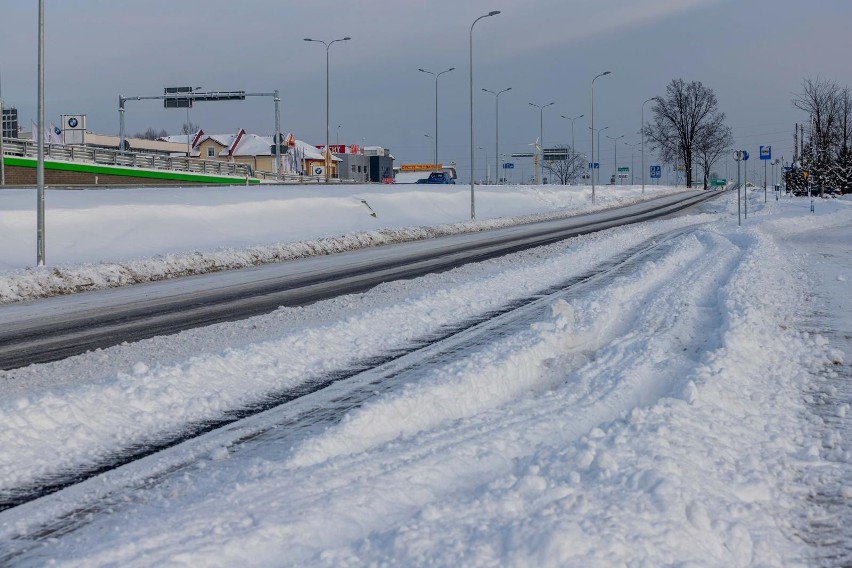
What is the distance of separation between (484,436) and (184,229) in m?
26.1

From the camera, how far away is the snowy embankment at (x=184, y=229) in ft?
67.1

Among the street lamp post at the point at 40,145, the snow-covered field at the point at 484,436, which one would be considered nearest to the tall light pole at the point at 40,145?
the street lamp post at the point at 40,145

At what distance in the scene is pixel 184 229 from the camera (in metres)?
31.0

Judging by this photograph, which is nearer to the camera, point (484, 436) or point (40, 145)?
point (484, 436)

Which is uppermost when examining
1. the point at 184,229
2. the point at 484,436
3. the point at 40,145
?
the point at 40,145

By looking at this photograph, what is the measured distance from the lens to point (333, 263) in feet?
79.9

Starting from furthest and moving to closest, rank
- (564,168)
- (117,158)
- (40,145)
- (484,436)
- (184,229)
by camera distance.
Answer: (564,168), (117,158), (184,229), (40,145), (484,436)

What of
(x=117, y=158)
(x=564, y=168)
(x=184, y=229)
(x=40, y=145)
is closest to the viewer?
(x=40, y=145)

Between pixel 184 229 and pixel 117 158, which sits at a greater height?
pixel 117 158

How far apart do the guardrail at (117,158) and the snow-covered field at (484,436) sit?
34854 millimetres

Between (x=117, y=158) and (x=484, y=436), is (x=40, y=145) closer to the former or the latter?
(x=484, y=436)

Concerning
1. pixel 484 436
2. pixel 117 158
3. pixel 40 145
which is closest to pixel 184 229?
pixel 40 145

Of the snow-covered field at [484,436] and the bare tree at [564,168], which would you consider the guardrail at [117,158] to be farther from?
the bare tree at [564,168]

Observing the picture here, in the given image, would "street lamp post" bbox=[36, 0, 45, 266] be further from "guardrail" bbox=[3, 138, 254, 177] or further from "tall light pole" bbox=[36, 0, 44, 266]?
"guardrail" bbox=[3, 138, 254, 177]
